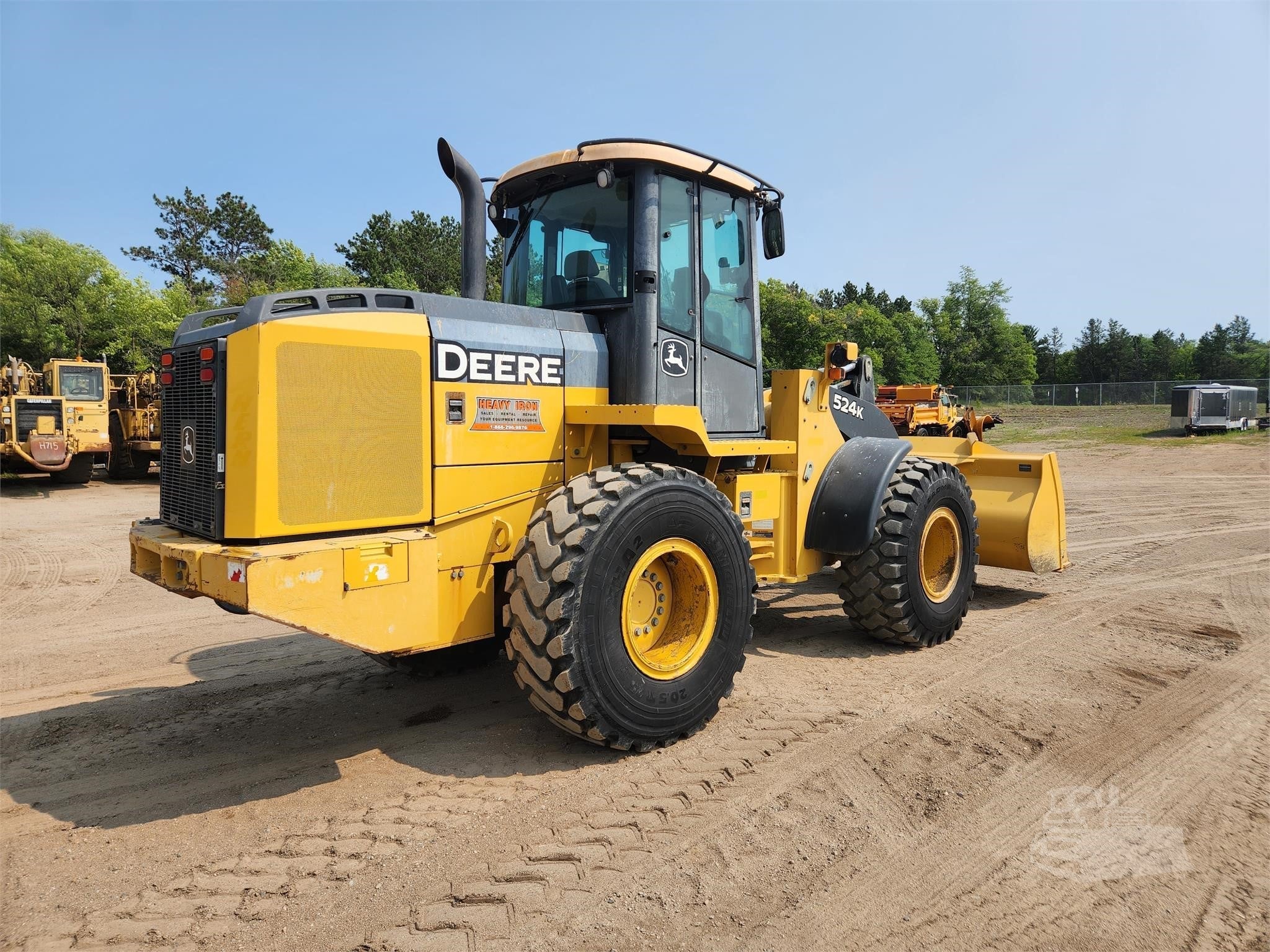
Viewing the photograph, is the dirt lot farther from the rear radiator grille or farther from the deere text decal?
the deere text decal

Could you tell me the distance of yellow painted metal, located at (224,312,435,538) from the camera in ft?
11.9

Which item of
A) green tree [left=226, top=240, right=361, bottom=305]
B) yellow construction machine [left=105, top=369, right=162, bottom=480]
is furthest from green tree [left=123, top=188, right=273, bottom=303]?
yellow construction machine [left=105, top=369, right=162, bottom=480]

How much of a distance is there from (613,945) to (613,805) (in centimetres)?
94

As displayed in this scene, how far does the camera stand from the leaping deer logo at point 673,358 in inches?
195

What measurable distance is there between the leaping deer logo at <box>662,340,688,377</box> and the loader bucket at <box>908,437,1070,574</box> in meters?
3.53

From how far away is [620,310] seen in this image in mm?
4926

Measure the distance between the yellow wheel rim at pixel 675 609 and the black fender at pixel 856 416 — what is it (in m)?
2.42

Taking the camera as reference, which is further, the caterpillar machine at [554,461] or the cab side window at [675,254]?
the cab side window at [675,254]

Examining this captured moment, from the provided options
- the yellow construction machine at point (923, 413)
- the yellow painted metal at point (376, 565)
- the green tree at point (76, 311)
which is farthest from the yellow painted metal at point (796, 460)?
the green tree at point (76, 311)

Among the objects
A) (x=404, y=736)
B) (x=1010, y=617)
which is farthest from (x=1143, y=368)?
(x=404, y=736)

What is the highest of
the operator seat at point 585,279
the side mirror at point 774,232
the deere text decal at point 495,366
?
the side mirror at point 774,232

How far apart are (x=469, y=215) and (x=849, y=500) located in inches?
127

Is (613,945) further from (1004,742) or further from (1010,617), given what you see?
(1010,617)

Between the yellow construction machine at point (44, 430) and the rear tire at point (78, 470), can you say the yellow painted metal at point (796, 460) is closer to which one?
the yellow construction machine at point (44, 430)
